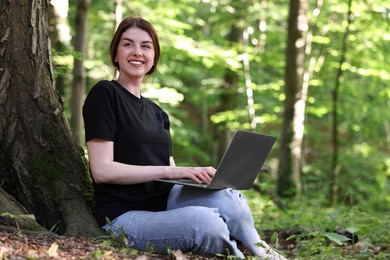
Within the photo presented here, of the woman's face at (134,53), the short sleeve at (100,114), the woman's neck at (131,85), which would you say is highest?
the woman's face at (134,53)

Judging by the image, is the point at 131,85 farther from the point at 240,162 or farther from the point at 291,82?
the point at 291,82

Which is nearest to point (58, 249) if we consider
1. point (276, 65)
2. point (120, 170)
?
point (120, 170)

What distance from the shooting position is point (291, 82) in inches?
401

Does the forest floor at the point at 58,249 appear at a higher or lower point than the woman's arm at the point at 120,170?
lower

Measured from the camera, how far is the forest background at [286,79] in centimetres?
856

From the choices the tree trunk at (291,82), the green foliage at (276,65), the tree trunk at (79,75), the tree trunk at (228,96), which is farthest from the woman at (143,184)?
the tree trunk at (228,96)

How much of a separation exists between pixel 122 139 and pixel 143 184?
0.97ft

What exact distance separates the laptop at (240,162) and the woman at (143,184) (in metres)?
0.06

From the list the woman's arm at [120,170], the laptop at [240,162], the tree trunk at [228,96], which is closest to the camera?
the laptop at [240,162]

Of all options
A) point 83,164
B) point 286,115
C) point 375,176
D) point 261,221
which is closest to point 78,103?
point 286,115

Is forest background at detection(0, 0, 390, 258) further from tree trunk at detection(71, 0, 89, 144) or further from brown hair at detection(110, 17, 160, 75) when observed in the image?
brown hair at detection(110, 17, 160, 75)

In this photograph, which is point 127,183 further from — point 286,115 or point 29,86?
point 286,115

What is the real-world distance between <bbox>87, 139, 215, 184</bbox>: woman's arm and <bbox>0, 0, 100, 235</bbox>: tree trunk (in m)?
0.26

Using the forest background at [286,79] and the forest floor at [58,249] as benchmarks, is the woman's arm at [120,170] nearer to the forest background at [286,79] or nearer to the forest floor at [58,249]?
the forest floor at [58,249]
